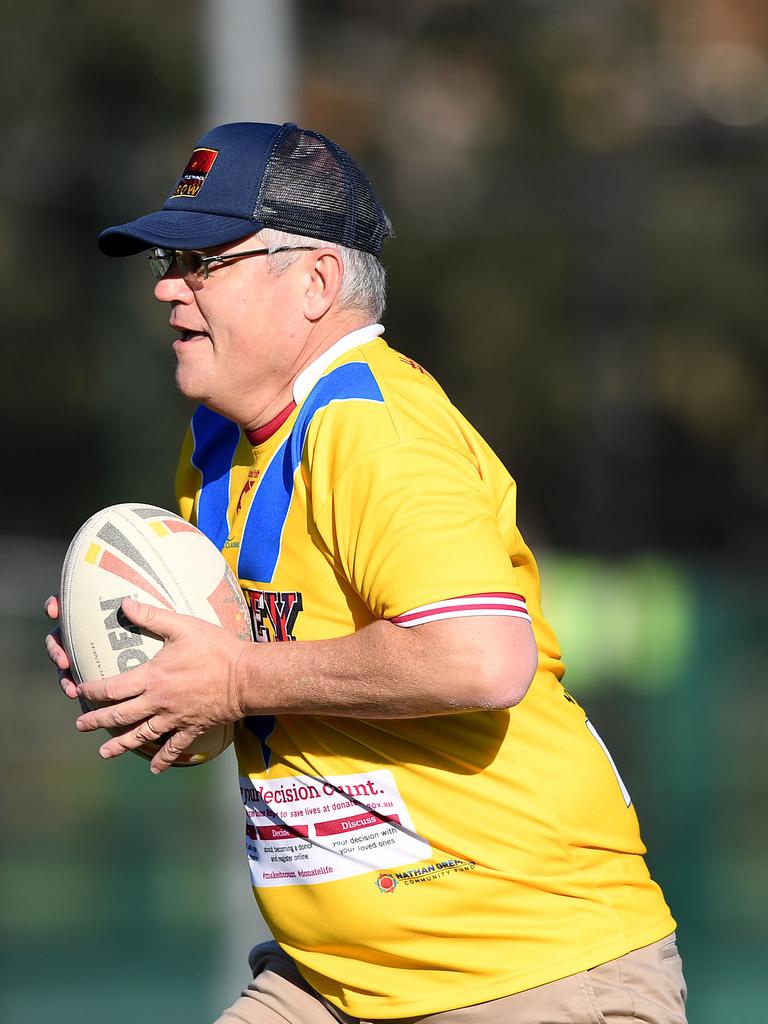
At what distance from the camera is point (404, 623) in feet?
8.59

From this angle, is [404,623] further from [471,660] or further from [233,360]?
[233,360]

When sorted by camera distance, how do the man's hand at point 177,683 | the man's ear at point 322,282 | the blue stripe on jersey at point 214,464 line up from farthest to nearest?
the blue stripe on jersey at point 214,464 → the man's ear at point 322,282 → the man's hand at point 177,683

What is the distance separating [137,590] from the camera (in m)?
3.02

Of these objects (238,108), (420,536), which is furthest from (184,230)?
(238,108)

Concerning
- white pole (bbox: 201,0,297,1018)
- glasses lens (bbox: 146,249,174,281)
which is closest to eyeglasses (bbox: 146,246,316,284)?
glasses lens (bbox: 146,249,174,281)

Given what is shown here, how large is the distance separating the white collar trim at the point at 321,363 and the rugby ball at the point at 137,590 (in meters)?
0.39

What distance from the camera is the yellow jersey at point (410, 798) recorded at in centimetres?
284

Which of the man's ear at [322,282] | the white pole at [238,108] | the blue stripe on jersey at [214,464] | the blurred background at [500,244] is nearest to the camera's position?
the man's ear at [322,282]

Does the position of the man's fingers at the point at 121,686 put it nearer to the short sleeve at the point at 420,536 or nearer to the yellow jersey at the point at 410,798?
the yellow jersey at the point at 410,798

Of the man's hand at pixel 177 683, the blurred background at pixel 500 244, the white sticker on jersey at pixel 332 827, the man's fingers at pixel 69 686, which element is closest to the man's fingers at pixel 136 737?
the man's hand at pixel 177 683

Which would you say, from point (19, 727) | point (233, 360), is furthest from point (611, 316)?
point (233, 360)

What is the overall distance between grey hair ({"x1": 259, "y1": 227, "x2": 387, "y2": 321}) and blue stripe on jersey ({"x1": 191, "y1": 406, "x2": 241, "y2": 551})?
47 cm

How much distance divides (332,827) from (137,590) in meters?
0.63

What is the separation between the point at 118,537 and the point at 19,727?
577cm
